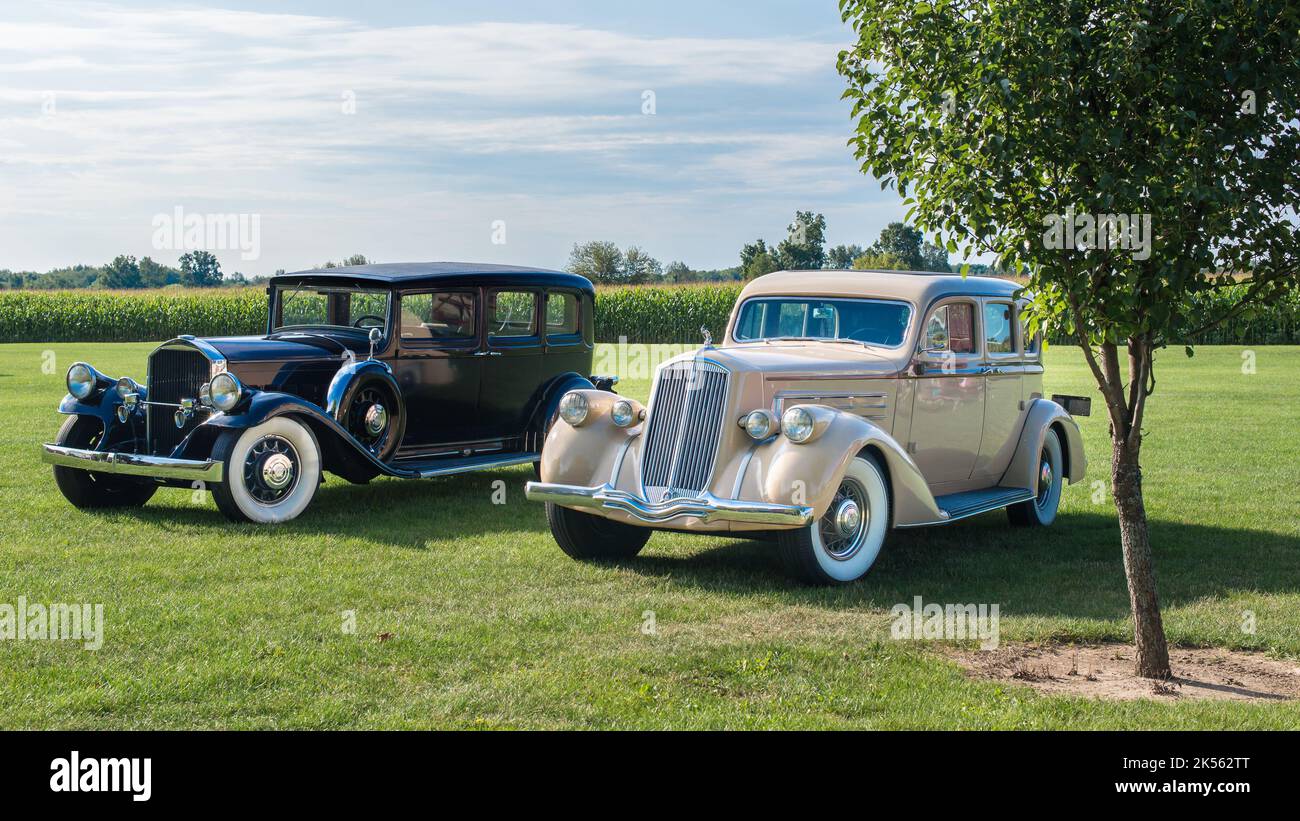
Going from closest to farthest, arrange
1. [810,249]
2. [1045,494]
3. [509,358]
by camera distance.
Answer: [1045,494], [509,358], [810,249]

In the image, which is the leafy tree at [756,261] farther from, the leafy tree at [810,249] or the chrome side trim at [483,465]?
the chrome side trim at [483,465]

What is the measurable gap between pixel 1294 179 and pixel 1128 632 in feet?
8.44

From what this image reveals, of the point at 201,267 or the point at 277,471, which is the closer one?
the point at 277,471

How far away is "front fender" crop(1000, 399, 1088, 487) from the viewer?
9.84 m

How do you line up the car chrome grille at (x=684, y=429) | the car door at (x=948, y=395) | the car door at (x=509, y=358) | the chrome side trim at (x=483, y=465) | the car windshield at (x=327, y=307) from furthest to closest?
the car door at (x=509, y=358) < the car windshield at (x=327, y=307) < the chrome side trim at (x=483, y=465) < the car door at (x=948, y=395) < the car chrome grille at (x=684, y=429)

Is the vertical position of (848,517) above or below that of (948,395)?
below

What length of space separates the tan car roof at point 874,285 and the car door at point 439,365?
10.4 ft

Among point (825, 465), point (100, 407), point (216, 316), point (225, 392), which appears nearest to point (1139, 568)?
point (825, 465)

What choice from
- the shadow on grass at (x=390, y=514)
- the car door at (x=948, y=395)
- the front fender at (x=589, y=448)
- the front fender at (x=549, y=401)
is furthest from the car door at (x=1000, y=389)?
the front fender at (x=549, y=401)

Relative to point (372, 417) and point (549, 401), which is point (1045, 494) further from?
point (372, 417)

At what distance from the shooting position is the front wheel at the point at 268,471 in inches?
372

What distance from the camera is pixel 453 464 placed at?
11281mm

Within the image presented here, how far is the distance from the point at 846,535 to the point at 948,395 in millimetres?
1814

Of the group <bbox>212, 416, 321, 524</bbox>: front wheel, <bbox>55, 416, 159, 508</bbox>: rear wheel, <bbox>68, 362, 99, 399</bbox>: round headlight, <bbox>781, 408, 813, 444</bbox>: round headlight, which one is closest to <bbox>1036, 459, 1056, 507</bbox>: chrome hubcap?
<bbox>781, 408, 813, 444</bbox>: round headlight
